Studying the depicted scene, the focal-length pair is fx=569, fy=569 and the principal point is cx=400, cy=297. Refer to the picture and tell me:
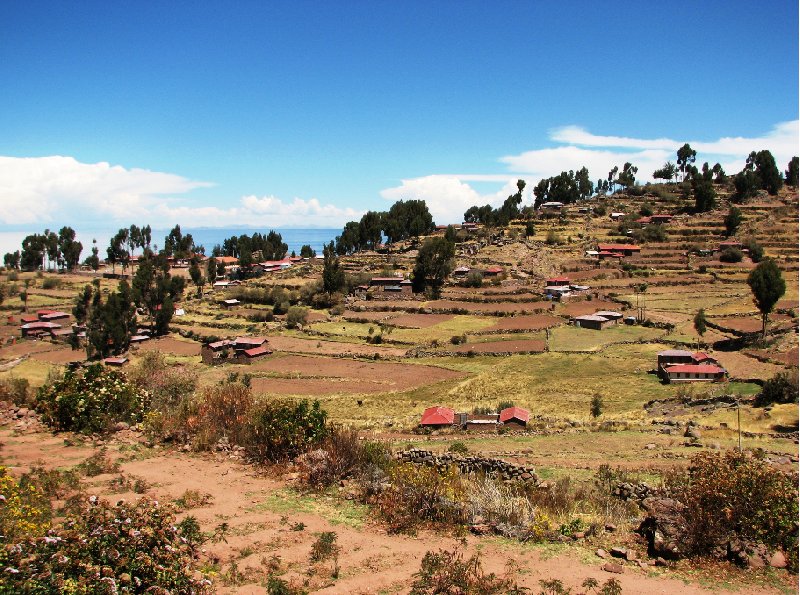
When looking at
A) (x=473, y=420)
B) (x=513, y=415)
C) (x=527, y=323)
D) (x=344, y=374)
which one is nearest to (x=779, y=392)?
(x=513, y=415)

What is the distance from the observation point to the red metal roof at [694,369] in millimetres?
40406

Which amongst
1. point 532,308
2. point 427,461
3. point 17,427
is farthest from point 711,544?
point 532,308

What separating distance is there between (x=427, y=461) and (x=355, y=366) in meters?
35.6

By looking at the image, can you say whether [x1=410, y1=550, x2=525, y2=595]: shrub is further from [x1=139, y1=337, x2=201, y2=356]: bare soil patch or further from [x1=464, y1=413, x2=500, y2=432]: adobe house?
[x1=139, y1=337, x2=201, y2=356]: bare soil patch

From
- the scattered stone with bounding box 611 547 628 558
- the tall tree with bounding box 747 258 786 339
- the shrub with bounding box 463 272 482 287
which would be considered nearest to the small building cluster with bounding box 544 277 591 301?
the shrub with bounding box 463 272 482 287

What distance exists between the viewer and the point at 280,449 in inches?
557

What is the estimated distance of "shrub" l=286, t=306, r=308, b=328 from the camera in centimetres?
7012

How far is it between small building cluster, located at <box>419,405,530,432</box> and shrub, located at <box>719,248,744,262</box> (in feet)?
219

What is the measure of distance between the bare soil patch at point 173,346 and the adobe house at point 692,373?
46.4 meters

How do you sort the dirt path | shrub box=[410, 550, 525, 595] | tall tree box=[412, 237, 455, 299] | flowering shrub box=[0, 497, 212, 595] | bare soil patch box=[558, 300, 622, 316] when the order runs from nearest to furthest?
flowering shrub box=[0, 497, 212, 595], shrub box=[410, 550, 525, 595], the dirt path, bare soil patch box=[558, 300, 622, 316], tall tree box=[412, 237, 455, 299]

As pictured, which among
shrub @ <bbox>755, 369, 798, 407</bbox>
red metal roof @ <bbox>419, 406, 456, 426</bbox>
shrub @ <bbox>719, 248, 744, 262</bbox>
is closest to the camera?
red metal roof @ <bbox>419, 406, 456, 426</bbox>

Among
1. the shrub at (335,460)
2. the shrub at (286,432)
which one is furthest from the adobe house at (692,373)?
the shrub at (286,432)

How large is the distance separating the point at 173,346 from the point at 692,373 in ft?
176

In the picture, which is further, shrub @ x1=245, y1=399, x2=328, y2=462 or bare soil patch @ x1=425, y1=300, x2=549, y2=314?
bare soil patch @ x1=425, y1=300, x2=549, y2=314
